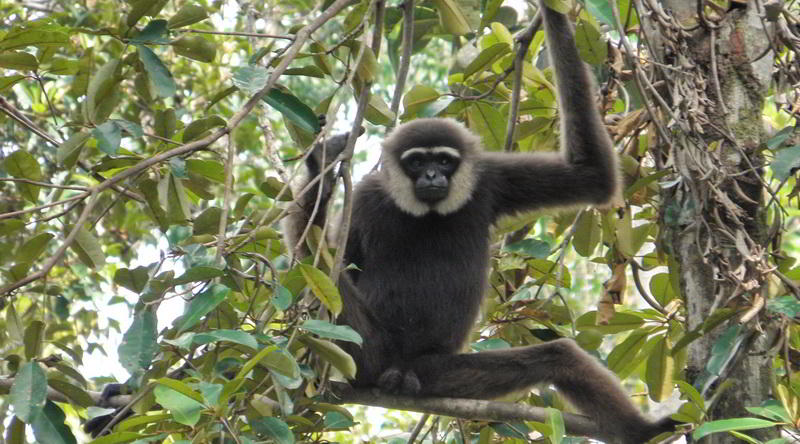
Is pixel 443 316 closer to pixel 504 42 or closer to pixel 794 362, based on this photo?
pixel 504 42

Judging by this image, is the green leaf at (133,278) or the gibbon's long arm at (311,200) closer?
the green leaf at (133,278)

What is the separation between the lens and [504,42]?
5.08 meters

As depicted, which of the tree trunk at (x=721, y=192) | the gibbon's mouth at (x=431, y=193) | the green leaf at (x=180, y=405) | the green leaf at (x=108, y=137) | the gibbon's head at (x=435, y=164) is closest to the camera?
the green leaf at (x=180, y=405)

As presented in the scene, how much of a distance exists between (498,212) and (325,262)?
6.57ft

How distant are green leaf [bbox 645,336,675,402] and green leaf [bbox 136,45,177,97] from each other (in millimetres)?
2838

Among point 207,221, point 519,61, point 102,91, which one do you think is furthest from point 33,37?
point 519,61

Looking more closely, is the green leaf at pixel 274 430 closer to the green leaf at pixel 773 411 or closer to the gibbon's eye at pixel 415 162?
the green leaf at pixel 773 411

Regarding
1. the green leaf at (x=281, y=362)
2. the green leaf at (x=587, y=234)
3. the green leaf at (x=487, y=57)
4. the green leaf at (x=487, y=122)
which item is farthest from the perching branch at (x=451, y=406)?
the green leaf at (x=487, y=57)

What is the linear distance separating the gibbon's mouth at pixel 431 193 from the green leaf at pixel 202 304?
90.0 inches

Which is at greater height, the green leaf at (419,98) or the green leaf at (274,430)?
the green leaf at (419,98)

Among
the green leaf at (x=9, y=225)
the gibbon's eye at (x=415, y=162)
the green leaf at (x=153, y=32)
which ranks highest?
the green leaf at (x=153, y=32)

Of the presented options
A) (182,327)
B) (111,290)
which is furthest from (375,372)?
(111,290)

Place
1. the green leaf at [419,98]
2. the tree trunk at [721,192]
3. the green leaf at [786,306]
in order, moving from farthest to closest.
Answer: the green leaf at [419,98]
the tree trunk at [721,192]
the green leaf at [786,306]

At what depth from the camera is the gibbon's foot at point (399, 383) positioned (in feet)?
16.3
